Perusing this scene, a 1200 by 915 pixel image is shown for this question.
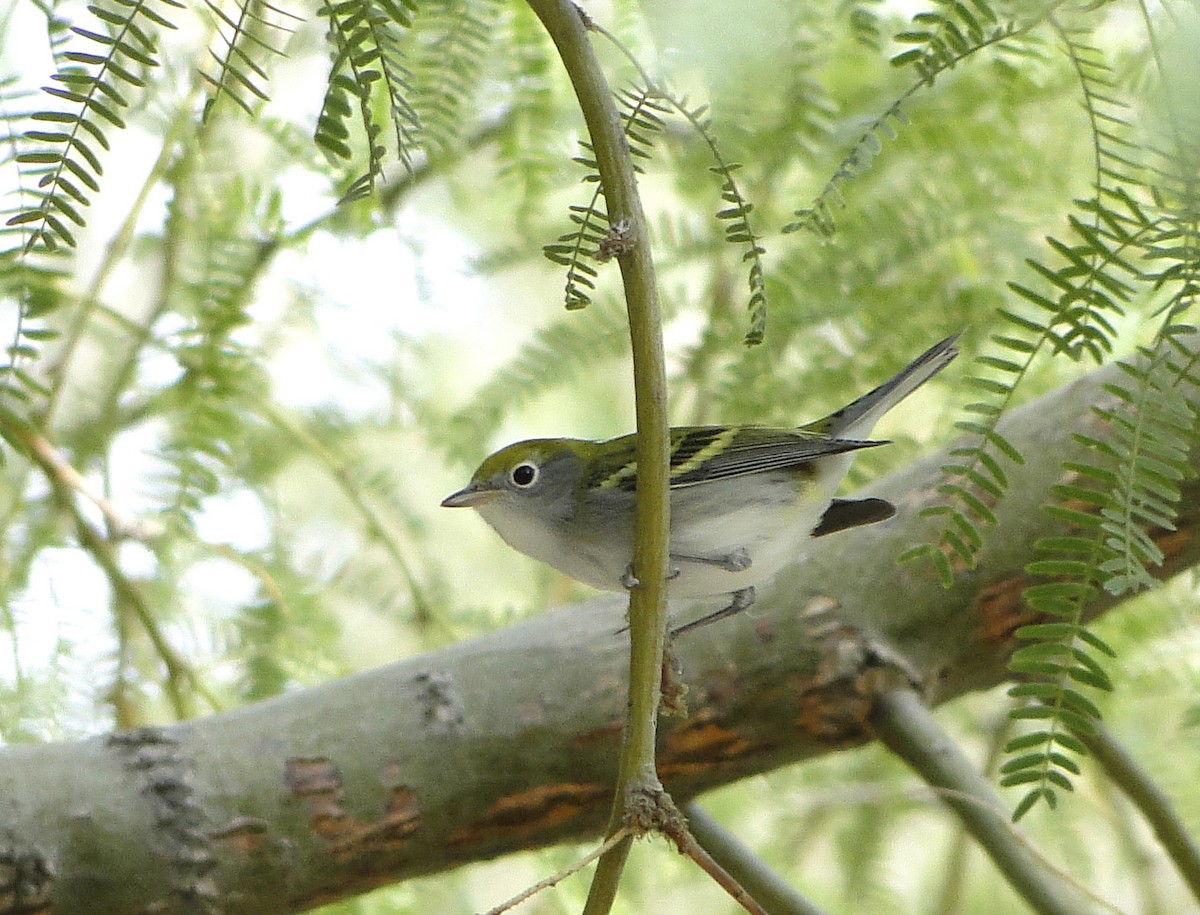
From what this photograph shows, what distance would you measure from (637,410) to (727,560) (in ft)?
1.82

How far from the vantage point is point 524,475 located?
158cm

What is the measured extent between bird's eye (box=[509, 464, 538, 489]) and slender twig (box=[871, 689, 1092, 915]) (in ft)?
1.74

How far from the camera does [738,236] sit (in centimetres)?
89

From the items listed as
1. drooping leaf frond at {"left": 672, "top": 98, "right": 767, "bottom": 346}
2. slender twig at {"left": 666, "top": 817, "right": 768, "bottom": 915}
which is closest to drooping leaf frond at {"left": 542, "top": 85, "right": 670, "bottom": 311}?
drooping leaf frond at {"left": 672, "top": 98, "right": 767, "bottom": 346}

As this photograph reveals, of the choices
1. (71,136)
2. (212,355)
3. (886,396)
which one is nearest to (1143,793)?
(886,396)

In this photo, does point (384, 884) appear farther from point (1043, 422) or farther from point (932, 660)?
point (1043, 422)

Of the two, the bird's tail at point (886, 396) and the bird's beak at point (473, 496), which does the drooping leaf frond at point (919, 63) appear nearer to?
the bird's tail at point (886, 396)

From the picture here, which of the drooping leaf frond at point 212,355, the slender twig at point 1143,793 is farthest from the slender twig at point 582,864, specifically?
the drooping leaf frond at point 212,355

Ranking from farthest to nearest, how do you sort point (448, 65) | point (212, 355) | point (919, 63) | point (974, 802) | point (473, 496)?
point (212, 355) < point (473, 496) < point (974, 802) < point (448, 65) < point (919, 63)

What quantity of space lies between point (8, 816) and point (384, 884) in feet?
1.45

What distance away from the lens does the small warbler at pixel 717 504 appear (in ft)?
4.64

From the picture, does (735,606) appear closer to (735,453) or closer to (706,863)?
(735,453)

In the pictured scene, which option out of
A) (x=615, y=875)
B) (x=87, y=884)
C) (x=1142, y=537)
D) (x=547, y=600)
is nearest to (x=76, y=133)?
(x=615, y=875)

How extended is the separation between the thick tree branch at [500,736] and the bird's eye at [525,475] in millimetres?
229
